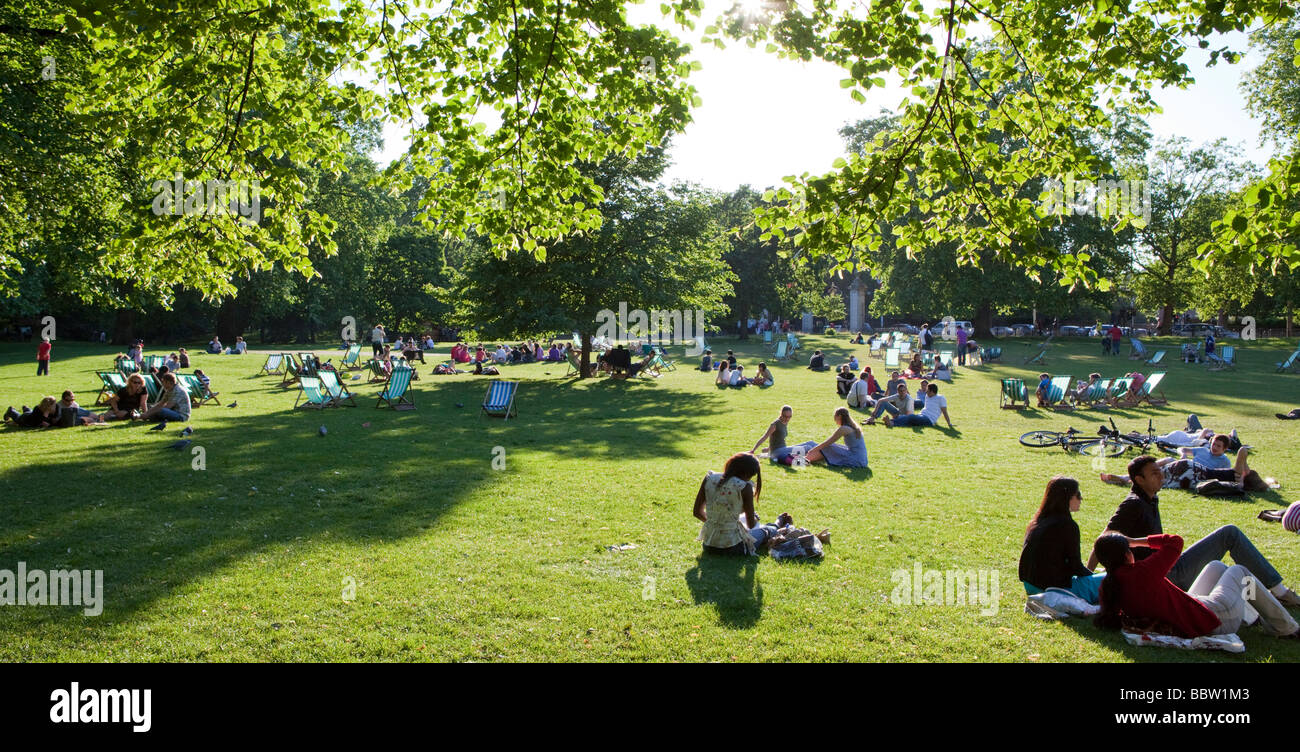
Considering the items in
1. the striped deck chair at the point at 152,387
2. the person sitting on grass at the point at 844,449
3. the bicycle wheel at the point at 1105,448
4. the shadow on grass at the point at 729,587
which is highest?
the striped deck chair at the point at 152,387

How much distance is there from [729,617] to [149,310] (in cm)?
4960

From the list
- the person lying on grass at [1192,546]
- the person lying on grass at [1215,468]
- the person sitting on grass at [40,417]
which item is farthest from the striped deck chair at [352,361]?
the person lying on grass at [1192,546]

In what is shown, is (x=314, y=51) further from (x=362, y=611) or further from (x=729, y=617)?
(x=729, y=617)

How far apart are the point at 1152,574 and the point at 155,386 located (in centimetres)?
1938

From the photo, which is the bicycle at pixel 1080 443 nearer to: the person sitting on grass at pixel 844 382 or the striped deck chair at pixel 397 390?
the person sitting on grass at pixel 844 382

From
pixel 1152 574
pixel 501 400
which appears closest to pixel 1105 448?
pixel 1152 574

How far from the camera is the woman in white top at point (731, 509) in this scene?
7492mm

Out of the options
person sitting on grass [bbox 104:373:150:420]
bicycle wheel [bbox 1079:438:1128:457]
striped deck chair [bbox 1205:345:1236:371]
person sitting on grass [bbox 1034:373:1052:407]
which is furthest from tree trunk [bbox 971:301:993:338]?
person sitting on grass [bbox 104:373:150:420]

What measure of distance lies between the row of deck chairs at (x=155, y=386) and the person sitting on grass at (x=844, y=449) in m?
13.8

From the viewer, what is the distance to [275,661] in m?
5.13

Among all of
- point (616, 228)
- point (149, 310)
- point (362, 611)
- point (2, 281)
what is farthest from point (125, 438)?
point (149, 310)

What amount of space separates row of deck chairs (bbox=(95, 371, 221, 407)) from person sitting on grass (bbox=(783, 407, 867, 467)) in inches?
542

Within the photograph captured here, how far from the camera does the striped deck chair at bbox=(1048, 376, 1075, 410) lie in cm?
2011

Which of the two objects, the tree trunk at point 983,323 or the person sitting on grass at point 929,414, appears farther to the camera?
the tree trunk at point 983,323
